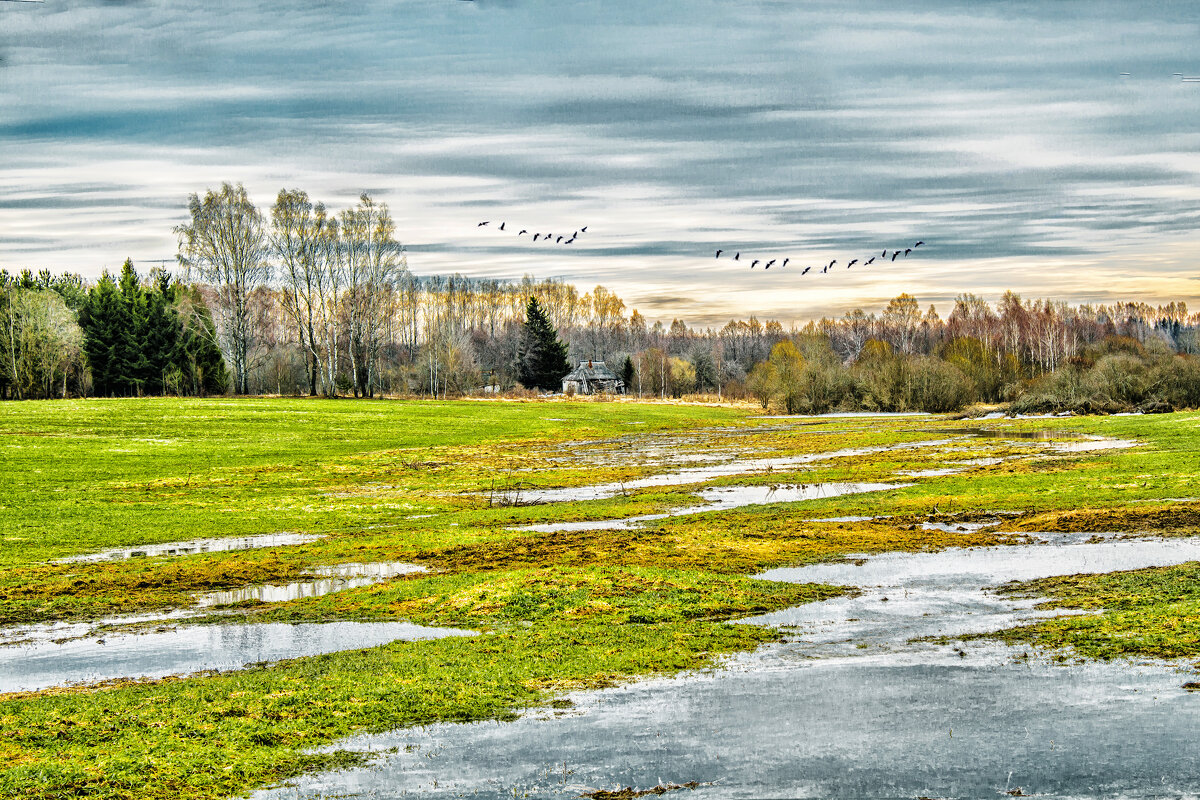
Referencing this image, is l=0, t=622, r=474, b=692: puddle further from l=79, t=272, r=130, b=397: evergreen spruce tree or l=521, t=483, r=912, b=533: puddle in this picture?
l=79, t=272, r=130, b=397: evergreen spruce tree

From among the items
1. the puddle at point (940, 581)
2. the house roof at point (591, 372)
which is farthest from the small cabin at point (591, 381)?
the puddle at point (940, 581)

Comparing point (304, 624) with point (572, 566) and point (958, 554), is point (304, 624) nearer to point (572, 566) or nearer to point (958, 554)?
point (572, 566)

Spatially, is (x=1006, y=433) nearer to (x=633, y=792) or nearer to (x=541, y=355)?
(x=633, y=792)

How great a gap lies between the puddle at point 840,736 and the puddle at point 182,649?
3744mm

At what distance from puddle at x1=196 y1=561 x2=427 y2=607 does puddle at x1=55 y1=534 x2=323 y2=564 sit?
3.80 metres

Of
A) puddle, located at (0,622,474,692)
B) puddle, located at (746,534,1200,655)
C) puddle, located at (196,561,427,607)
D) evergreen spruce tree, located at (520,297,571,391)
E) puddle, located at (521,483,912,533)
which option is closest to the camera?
puddle, located at (0,622,474,692)

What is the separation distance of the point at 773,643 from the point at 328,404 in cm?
7088

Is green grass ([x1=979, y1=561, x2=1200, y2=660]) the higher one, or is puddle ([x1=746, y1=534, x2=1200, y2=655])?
green grass ([x1=979, y1=561, x2=1200, y2=660])

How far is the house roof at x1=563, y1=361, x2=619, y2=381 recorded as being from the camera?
147 metres

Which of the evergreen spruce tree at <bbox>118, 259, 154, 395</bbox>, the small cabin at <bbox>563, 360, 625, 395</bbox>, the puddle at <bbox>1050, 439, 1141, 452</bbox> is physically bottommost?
the puddle at <bbox>1050, 439, 1141, 452</bbox>

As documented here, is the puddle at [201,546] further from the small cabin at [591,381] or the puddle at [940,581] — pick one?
the small cabin at [591,381]

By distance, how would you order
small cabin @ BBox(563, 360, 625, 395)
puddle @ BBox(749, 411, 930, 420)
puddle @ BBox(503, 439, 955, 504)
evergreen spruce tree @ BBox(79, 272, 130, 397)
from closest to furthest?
1. puddle @ BBox(503, 439, 955, 504)
2. puddle @ BBox(749, 411, 930, 420)
3. evergreen spruce tree @ BBox(79, 272, 130, 397)
4. small cabin @ BBox(563, 360, 625, 395)

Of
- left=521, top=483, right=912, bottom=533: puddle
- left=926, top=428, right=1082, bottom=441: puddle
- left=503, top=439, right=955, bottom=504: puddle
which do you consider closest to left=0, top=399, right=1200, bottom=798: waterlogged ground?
left=521, top=483, right=912, bottom=533: puddle

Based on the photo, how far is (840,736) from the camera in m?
8.77
